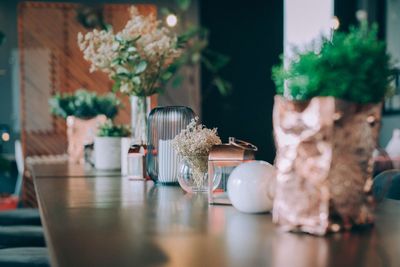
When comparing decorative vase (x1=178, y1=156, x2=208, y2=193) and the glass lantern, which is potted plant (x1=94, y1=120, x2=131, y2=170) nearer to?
the glass lantern

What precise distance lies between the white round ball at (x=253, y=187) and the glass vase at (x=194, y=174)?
1.20 ft

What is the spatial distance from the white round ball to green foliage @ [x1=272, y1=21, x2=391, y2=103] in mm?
227

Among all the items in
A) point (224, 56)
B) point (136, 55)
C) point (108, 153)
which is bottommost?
point (108, 153)

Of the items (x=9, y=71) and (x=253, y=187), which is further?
(x=9, y=71)

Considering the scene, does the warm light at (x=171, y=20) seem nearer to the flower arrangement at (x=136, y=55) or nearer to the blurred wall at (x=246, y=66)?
the blurred wall at (x=246, y=66)

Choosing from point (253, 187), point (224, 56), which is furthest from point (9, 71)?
point (253, 187)

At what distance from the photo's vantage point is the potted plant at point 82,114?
3393 mm

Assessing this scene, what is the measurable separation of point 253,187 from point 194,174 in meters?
0.44

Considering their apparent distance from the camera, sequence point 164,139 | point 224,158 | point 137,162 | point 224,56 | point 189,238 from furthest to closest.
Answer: point 224,56 → point 137,162 → point 164,139 → point 224,158 → point 189,238

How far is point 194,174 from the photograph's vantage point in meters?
1.62

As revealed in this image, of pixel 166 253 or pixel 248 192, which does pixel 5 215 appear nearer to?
pixel 248 192

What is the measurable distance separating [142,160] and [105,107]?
4.84ft

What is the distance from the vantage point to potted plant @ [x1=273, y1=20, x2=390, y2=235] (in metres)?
0.98

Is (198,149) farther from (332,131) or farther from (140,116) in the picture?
(140,116)
